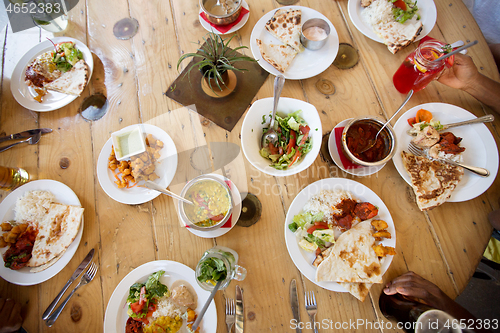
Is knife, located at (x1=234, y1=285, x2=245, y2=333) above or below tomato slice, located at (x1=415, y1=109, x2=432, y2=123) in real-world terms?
below

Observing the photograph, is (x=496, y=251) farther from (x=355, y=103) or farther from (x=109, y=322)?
(x=109, y=322)

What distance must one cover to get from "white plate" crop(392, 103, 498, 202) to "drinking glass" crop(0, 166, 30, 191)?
243 centimetres

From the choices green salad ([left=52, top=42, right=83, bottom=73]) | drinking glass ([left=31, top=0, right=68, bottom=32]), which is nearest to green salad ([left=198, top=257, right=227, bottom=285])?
green salad ([left=52, top=42, right=83, bottom=73])

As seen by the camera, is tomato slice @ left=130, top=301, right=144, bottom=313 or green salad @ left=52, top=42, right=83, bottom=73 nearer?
tomato slice @ left=130, top=301, right=144, bottom=313

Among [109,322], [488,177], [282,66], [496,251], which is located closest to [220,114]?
[282,66]

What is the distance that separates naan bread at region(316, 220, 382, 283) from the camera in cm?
128

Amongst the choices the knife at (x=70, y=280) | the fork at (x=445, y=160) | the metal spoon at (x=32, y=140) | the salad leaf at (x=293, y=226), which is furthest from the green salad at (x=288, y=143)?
the metal spoon at (x=32, y=140)

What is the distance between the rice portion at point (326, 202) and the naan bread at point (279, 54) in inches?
33.2

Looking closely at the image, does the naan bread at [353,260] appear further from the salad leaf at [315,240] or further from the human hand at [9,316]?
the human hand at [9,316]

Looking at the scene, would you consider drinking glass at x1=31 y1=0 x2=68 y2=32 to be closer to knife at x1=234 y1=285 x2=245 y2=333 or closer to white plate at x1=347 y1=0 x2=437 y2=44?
white plate at x1=347 y1=0 x2=437 y2=44

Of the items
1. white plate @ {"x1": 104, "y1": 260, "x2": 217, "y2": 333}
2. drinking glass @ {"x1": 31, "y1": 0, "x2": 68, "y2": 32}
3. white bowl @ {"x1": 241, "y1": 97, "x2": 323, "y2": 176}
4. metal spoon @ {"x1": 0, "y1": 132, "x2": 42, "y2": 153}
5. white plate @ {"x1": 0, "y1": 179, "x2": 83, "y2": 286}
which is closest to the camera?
white bowl @ {"x1": 241, "y1": 97, "x2": 323, "y2": 176}

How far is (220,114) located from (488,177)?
164 cm

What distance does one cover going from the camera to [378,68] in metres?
1.69

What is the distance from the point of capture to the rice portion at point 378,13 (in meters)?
1.58
